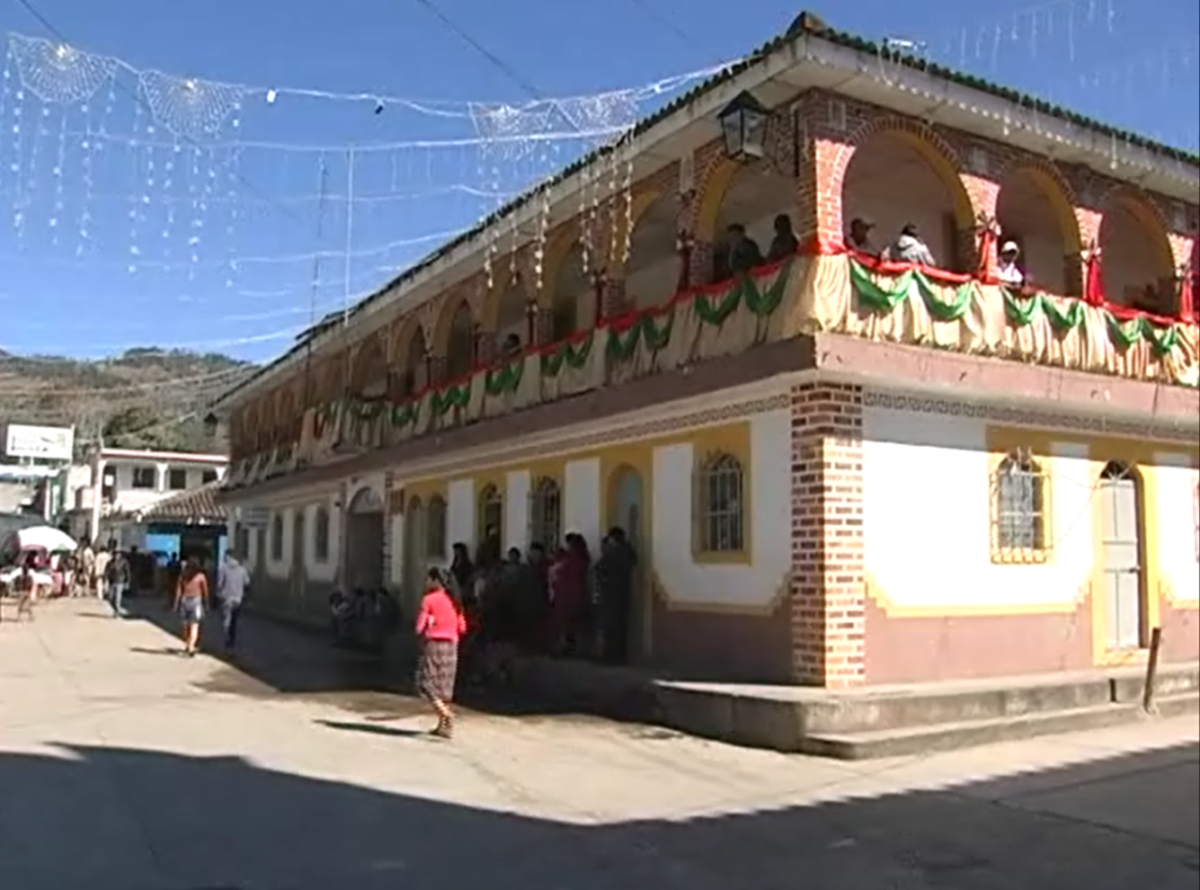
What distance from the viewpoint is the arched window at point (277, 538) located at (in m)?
31.9

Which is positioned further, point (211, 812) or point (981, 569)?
point (981, 569)

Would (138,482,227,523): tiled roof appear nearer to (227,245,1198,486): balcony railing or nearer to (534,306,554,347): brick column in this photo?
(534,306,554,347): brick column

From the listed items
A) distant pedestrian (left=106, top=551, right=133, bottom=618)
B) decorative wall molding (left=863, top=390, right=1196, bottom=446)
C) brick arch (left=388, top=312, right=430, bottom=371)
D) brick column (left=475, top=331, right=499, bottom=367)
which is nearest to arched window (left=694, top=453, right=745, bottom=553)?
decorative wall molding (left=863, top=390, right=1196, bottom=446)

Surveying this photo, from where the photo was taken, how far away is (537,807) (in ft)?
27.7

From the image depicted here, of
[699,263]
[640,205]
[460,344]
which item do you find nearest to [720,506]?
[699,263]

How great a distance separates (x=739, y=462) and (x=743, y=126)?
344 centimetres

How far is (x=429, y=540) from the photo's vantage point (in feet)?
70.8

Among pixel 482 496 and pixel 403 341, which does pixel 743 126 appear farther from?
pixel 403 341

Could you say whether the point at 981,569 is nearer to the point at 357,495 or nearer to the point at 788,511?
the point at 788,511

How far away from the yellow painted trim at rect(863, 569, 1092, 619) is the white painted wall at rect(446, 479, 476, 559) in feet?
29.0

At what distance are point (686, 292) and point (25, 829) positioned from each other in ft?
28.2

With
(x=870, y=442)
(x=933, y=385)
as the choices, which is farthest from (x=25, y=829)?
(x=933, y=385)

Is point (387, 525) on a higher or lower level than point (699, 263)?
lower

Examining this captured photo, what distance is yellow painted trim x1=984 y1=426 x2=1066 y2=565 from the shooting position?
13.1m
